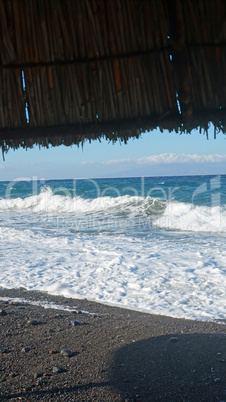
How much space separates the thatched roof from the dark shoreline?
5.45ft

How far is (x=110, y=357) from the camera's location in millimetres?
2822

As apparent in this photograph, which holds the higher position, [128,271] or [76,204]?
[76,204]

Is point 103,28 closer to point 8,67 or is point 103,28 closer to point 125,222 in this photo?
point 8,67

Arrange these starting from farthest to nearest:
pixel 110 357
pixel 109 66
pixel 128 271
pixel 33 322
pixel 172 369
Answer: pixel 128 271 → pixel 33 322 → pixel 110 357 → pixel 172 369 → pixel 109 66

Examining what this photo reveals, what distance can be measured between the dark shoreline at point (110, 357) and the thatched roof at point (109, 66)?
166 centimetres

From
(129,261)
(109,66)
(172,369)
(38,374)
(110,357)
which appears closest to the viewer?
(109,66)

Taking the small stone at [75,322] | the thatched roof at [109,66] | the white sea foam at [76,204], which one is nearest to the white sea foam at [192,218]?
the white sea foam at [76,204]

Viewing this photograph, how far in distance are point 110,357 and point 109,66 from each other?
2.16m

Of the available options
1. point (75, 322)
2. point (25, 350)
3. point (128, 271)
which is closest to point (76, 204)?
point (128, 271)

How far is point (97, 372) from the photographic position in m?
2.58

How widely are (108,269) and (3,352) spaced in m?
2.61

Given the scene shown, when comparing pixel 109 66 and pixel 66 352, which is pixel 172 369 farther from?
pixel 109 66

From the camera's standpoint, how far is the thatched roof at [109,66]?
1477 mm

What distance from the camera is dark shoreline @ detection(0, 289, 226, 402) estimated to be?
2.35 meters
